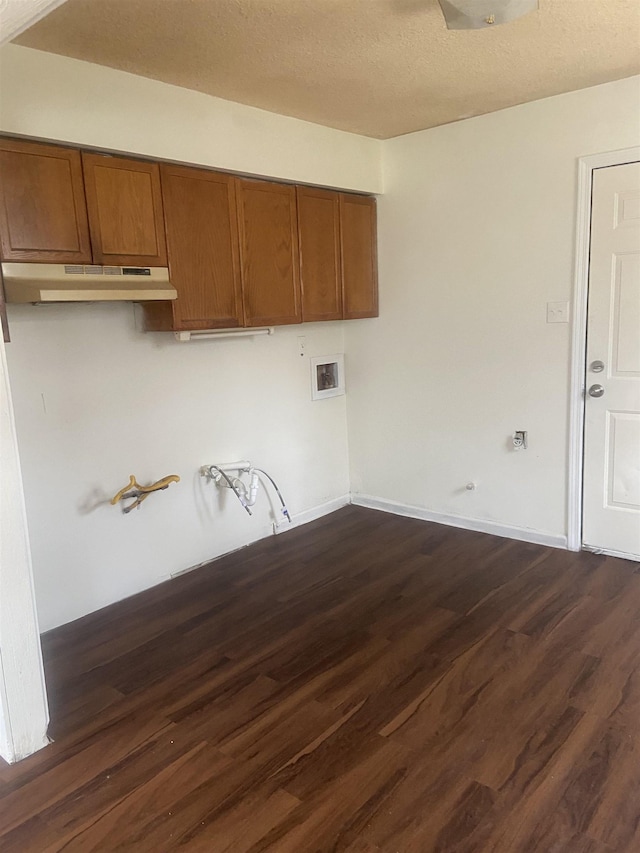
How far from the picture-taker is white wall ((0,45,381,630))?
260cm

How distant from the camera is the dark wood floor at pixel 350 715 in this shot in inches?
70.5

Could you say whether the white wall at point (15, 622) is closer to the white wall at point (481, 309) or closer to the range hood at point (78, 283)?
the range hood at point (78, 283)

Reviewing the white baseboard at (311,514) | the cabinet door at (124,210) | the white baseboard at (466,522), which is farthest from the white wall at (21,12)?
the white baseboard at (466,522)

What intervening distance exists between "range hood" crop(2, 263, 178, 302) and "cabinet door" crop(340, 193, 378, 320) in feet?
4.69

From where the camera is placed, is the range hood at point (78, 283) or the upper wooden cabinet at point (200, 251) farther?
the upper wooden cabinet at point (200, 251)

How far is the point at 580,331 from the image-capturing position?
331 cm

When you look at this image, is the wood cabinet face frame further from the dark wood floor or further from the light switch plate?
the dark wood floor

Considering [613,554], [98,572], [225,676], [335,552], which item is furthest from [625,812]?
[98,572]

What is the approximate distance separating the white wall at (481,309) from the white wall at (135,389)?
1.65 ft

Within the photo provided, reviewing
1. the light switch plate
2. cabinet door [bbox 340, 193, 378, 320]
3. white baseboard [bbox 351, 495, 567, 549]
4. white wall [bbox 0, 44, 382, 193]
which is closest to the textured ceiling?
white wall [bbox 0, 44, 382, 193]

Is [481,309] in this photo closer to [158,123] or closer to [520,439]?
[520,439]

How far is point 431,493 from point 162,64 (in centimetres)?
284

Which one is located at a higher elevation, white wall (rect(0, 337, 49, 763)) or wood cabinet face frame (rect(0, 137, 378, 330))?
wood cabinet face frame (rect(0, 137, 378, 330))

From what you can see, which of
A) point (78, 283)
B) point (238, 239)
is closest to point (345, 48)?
point (238, 239)
